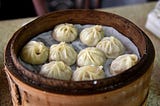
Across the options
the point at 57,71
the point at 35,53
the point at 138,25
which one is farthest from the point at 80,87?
the point at 138,25

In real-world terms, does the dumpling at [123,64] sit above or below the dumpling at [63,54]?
below

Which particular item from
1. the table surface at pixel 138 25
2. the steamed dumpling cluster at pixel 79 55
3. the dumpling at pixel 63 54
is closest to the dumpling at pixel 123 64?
the steamed dumpling cluster at pixel 79 55

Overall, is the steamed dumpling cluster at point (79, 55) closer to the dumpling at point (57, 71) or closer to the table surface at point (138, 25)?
the dumpling at point (57, 71)

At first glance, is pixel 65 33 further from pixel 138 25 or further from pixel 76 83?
pixel 138 25

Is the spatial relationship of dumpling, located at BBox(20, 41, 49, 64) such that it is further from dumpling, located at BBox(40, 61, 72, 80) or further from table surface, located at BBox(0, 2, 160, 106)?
table surface, located at BBox(0, 2, 160, 106)

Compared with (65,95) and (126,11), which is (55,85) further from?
(126,11)

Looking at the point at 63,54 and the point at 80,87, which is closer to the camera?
the point at 80,87

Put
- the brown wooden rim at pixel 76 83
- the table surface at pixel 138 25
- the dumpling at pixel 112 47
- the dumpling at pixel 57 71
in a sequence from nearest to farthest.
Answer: the brown wooden rim at pixel 76 83, the dumpling at pixel 57 71, the dumpling at pixel 112 47, the table surface at pixel 138 25
